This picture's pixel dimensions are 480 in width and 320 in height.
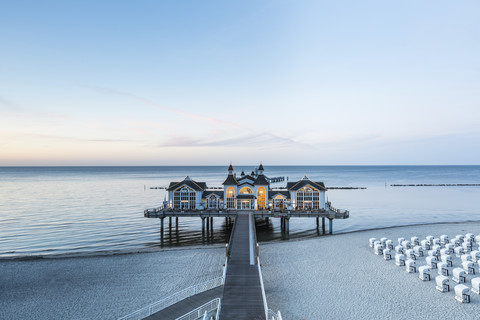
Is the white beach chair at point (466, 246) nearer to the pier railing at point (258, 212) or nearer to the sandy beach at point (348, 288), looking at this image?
the sandy beach at point (348, 288)

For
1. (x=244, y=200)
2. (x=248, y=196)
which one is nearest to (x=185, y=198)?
(x=244, y=200)

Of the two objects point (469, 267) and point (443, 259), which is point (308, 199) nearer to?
point (443, 259)

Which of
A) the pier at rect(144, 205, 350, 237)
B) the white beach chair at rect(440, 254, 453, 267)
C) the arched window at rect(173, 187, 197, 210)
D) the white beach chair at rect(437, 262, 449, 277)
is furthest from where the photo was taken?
the arched window at rect(173, 187, 197, 210)

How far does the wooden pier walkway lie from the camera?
Answer: 14.4 m

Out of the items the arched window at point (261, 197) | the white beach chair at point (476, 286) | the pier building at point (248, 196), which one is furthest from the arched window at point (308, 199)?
the white beach chair at point (476, 286)

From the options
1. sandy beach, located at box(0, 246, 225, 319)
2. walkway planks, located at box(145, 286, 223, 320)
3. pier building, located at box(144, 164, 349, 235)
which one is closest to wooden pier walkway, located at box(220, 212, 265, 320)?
walkway planks, located at box(145, 286, 223, 320)

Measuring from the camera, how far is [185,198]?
140 ft

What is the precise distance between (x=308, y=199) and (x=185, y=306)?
28.8 metres

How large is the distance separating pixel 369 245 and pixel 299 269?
10.5m

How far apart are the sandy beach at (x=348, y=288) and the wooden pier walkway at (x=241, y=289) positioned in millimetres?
1811

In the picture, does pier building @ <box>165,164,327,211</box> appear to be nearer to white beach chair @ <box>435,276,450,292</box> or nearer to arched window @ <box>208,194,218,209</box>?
arched window @ <box>208,194,218,209</box>

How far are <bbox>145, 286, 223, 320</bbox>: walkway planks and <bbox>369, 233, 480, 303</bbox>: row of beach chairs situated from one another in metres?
14.4

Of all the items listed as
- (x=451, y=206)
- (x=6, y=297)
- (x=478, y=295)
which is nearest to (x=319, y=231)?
(x=478, y=295)

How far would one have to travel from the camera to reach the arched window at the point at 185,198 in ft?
140
